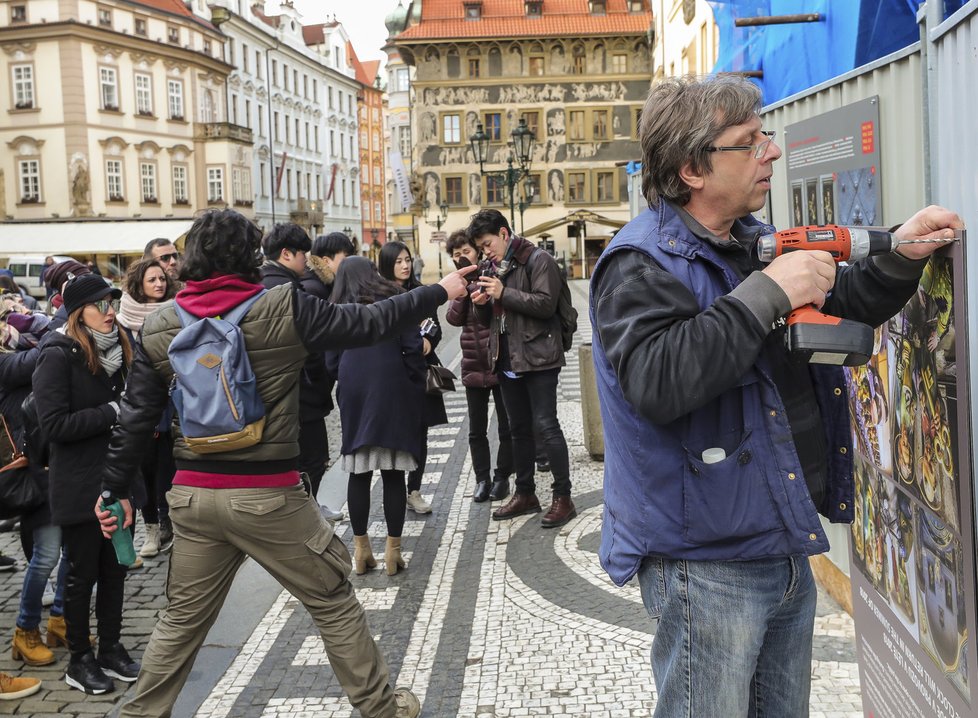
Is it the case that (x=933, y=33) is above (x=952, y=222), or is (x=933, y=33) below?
above

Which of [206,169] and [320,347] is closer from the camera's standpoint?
[320,347]

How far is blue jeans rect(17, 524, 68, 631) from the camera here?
5.01 meters

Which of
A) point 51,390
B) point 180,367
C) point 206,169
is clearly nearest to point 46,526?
point 51,390

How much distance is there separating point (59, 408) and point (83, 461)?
0.28 metres

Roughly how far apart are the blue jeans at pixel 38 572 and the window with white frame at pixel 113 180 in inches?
1960

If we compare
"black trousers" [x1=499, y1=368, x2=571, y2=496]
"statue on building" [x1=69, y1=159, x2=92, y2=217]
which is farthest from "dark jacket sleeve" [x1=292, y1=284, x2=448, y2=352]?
"statue on building" [x1=69, y1=159, x2=92, y2=217]

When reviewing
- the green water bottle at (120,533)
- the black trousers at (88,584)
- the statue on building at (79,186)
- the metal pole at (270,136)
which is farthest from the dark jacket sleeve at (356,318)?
the metal pole at (270,136)

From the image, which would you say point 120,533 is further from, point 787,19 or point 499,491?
point 787,19

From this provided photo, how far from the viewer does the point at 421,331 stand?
6559 millimetres

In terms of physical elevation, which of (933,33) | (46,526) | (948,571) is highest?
(933,33)

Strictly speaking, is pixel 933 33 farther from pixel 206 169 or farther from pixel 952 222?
pixel 206 169

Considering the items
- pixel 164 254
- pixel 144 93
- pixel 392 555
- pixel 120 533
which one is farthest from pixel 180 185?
pixel 120 533

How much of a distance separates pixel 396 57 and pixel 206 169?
94.3ft

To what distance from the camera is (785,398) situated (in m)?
2.23
